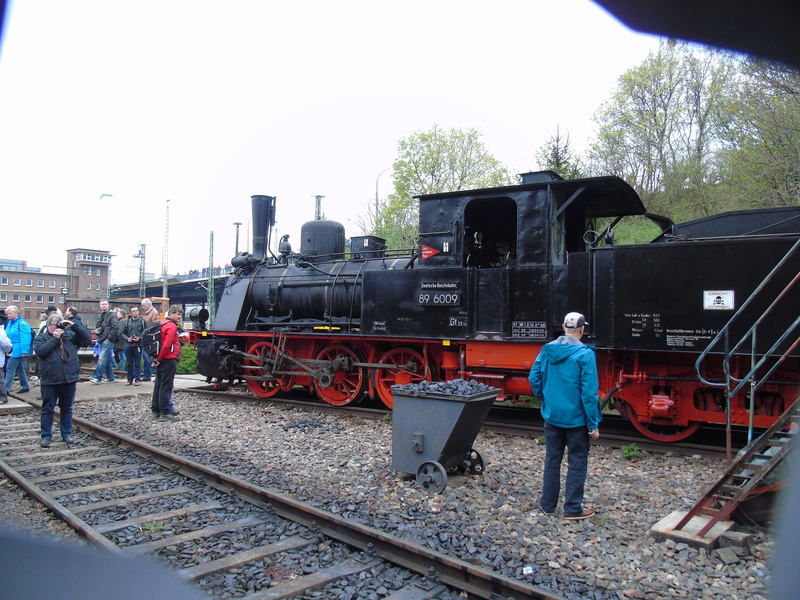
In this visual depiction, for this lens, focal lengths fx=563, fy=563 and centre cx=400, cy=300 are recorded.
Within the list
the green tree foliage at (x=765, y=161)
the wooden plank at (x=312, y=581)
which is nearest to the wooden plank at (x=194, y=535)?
the wooden plank at (x=312, y=581)

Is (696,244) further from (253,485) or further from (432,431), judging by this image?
(253,485)

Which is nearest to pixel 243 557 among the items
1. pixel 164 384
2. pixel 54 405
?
pixel 54 405

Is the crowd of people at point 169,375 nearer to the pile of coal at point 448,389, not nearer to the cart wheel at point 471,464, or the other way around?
the pile of coal at point 448,389

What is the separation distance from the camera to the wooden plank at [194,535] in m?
3.99

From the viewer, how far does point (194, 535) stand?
4242 millimetres

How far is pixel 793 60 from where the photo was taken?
0.84 metres

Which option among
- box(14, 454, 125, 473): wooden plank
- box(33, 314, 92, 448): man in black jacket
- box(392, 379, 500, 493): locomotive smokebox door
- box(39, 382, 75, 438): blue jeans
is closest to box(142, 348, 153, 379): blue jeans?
box(39, 382, 75, 438): blue jeans

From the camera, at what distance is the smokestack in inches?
481

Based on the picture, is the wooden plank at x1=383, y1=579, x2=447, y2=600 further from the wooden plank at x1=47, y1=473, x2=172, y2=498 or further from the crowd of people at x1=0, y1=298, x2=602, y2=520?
the wooden plank at x1=47, y1=473, x2=172, y2=498

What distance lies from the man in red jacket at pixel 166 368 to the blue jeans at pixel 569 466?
6.25 m

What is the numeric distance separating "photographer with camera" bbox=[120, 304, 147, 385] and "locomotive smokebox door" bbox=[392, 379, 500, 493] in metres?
8.89

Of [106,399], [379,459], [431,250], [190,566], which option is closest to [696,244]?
[431,250]

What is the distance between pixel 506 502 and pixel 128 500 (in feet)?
11.1

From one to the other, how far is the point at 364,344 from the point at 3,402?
674cm
